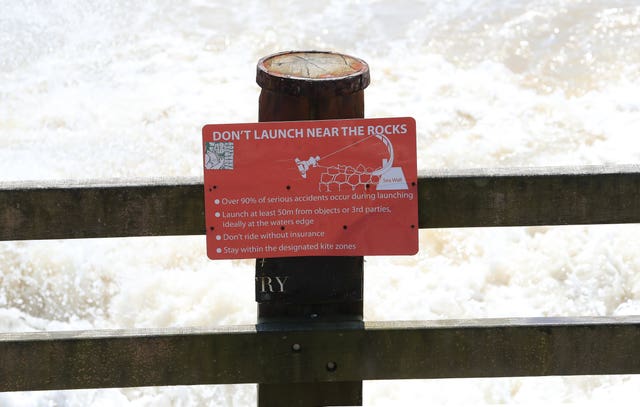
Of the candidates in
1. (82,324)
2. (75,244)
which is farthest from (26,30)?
(82,324)

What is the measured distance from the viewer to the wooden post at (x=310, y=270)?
2783 millimetres

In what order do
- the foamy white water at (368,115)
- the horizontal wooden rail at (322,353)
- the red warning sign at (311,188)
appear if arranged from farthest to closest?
the foamy white water at (368,115) → the horizontal wooden rail at (322,353) → the red warning sign at (311,188)

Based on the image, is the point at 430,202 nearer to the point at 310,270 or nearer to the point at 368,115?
the point at 310,270

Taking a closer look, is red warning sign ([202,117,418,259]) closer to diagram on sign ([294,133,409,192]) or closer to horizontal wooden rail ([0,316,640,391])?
diagram on sign ([294,133,409,192])

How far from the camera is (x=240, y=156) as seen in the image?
2.72 meters

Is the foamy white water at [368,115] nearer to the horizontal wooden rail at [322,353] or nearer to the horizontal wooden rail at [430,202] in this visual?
the horizontal wooden rail at [322,353]

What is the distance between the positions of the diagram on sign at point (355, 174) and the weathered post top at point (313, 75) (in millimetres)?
177

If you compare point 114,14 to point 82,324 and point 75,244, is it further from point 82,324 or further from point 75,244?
point 82,324

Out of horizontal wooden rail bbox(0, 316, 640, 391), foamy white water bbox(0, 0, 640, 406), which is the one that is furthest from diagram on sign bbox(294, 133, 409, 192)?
foamy white water bbox(0, 0, 640, 406)

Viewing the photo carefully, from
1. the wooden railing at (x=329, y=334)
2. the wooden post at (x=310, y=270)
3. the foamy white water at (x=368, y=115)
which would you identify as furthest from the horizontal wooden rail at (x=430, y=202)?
the foamy white water at (x=368, y=115)

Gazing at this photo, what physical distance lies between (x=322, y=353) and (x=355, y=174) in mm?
528

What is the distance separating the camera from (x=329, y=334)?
285 cm

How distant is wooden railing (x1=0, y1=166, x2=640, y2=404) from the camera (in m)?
2.75

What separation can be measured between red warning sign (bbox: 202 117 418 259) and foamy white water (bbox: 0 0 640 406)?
1.64 m
